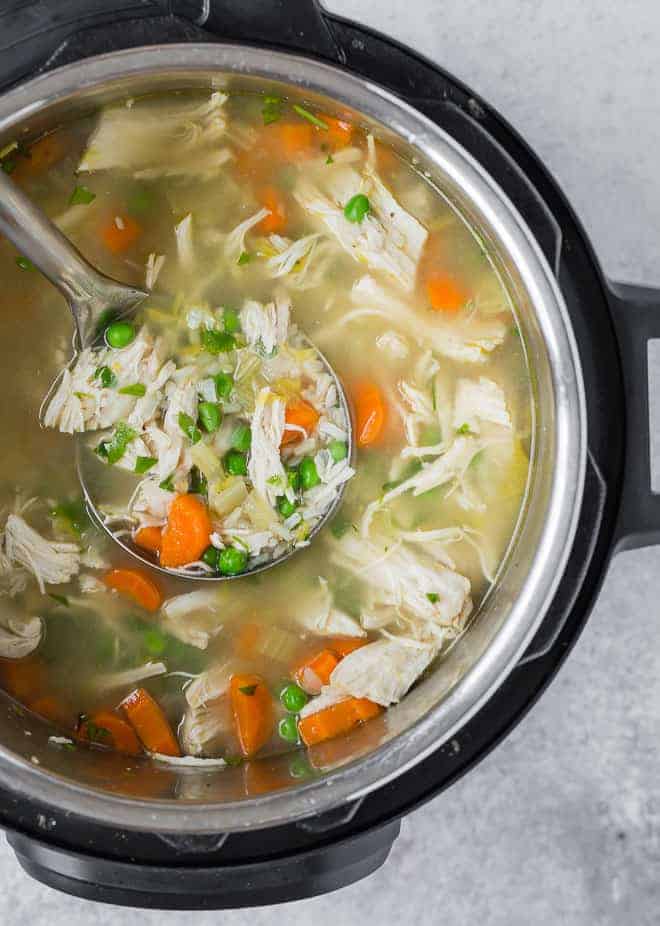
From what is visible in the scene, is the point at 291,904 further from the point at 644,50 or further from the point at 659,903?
the point at 644,50

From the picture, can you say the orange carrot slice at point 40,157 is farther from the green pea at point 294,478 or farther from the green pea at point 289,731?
the green pea at point 289,731

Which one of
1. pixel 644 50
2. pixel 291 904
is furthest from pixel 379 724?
pixel 644 50

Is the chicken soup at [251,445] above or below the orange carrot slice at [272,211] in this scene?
below

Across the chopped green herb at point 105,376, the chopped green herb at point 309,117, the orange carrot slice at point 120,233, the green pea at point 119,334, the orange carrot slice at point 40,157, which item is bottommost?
the chopped green herb at point 105,376

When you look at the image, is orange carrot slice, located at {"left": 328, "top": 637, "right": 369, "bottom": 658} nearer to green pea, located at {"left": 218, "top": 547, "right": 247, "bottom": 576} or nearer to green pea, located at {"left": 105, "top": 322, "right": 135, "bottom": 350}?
green pea, located at {"left": 218, "top": 547, "right": 247, "bottom": 576}

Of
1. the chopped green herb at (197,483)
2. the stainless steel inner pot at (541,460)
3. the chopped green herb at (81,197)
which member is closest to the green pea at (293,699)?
the stainless steel inner pot at (541,460)

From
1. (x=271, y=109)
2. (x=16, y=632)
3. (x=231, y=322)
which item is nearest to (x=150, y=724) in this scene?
(x=16, y=632)
